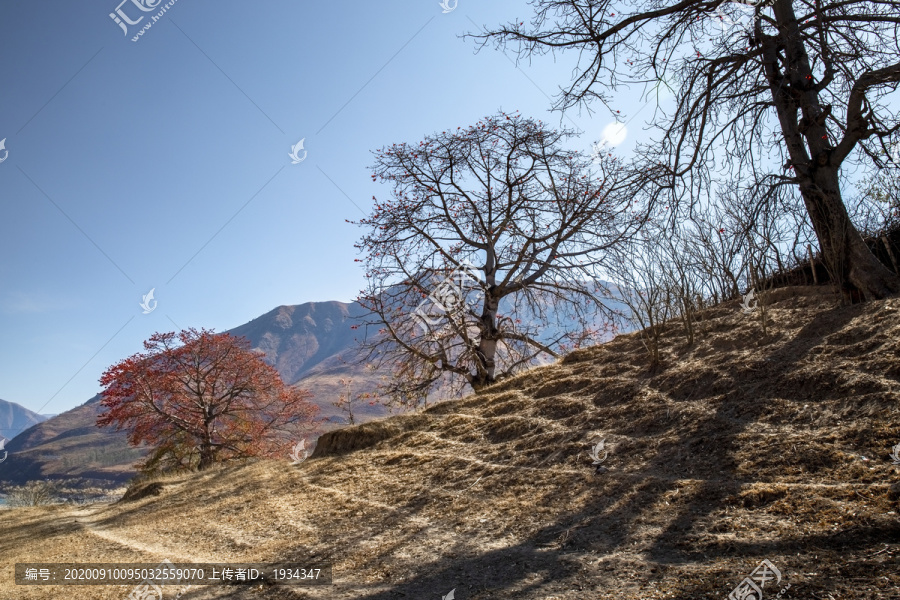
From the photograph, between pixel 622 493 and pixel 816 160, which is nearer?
pixel 622 493

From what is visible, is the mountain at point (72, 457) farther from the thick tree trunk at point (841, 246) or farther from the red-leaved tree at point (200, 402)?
the thick tree trunk at point (841, 246)

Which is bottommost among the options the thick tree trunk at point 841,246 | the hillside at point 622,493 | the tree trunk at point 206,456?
the hillside at point 622,493

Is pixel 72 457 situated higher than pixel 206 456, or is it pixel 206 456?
pixel 72 457

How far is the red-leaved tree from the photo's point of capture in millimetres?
14609

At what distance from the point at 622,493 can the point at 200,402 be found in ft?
47.4

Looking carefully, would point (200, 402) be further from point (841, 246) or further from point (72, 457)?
point (72, 457)

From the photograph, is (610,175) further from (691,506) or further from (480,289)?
(691,506)

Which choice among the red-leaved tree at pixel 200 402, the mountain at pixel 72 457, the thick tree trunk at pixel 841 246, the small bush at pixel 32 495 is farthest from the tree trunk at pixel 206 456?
the mountain at pixel 72 457

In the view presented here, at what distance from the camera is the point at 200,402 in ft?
50.8

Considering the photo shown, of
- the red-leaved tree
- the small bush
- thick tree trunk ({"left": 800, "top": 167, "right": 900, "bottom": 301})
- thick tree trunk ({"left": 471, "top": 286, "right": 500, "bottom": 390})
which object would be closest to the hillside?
thick tree trunk ({"left": 800, "top": 167, "right": 900, "bottom": 301})

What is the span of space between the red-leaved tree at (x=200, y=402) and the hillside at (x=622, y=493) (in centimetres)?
744

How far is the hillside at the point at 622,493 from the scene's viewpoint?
266cm

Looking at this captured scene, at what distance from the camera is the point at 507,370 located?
10.0 m

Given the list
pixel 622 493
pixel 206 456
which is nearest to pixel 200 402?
pixel 206 456
